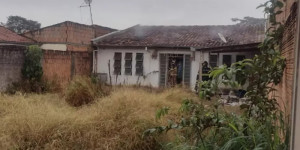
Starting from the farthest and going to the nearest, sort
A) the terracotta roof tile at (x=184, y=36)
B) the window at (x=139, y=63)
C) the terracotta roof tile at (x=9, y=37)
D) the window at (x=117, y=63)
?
the window at (x=117, y=63)
the window at (x=139, y=63)
the terracotta roof tile at (x=9, y=37)
the terracotta roof tile at (x=184, y=36)

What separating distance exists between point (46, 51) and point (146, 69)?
204 inches

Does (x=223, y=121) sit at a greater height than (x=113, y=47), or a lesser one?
lesser

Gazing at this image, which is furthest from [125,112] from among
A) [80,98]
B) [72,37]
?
[72,37]

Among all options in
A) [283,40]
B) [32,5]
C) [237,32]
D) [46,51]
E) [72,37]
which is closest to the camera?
[32,5]

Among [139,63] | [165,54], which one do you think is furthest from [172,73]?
[139,63]

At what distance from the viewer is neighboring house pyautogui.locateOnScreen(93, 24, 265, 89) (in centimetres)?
1495

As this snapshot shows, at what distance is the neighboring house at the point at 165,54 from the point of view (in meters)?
15.0

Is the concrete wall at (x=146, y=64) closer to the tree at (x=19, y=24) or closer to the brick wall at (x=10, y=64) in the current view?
the brick wall at (x=10, y=64)

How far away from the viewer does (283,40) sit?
3645 mm

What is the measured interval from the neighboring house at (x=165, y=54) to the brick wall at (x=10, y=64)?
15.7 ft

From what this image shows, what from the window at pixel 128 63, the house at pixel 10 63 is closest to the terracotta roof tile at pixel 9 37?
the house at pixel 10 63

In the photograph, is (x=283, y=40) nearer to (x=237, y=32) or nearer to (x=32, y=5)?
(x=32, y=5)

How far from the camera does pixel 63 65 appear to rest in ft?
43.9

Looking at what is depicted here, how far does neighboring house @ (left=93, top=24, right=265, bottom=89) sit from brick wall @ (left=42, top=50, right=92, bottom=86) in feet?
3.83
